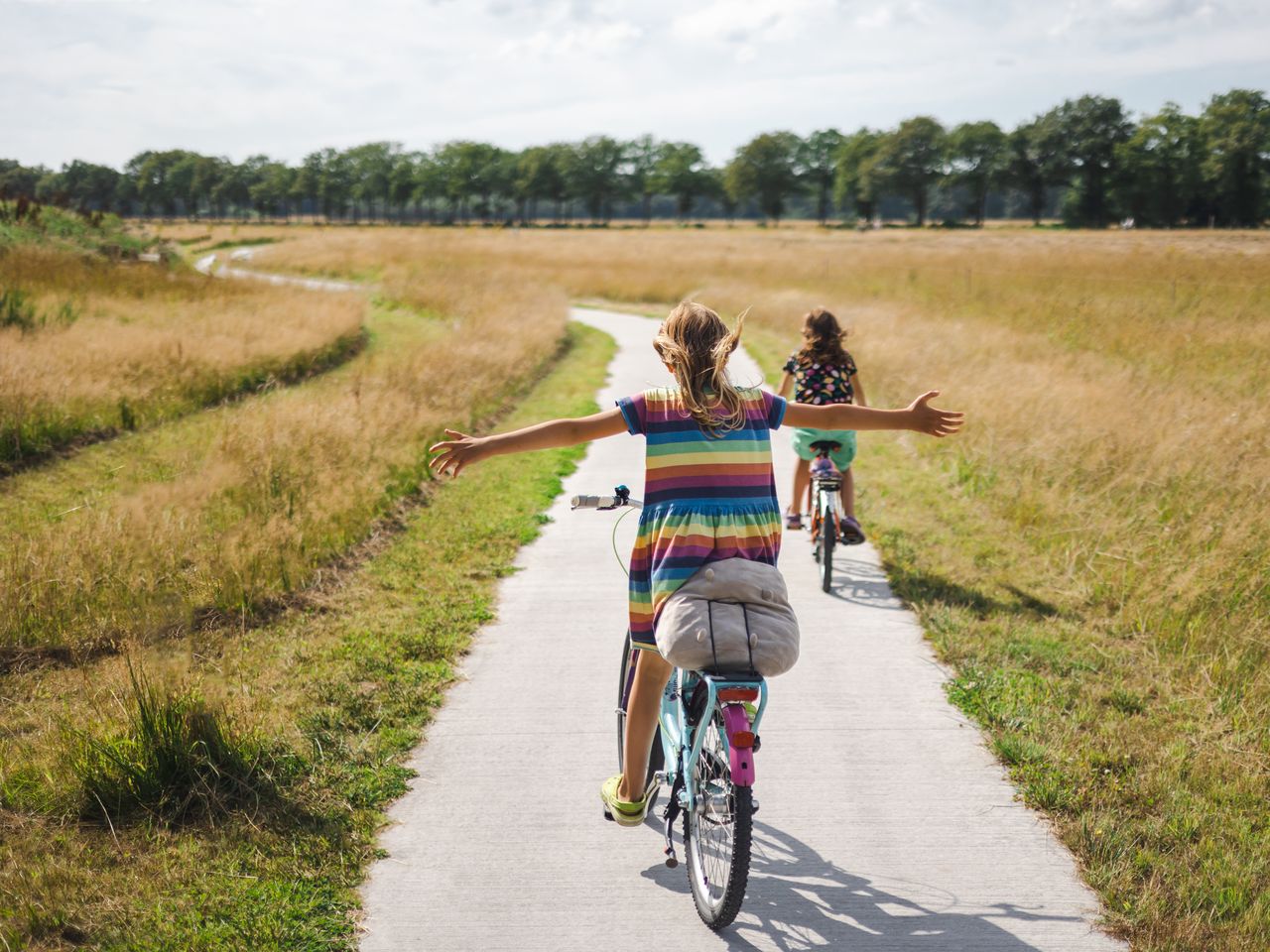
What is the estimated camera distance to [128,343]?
14.0m

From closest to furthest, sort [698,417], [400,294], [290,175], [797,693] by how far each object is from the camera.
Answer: [698,417] → [797,693] → [400,294] → [290,175]

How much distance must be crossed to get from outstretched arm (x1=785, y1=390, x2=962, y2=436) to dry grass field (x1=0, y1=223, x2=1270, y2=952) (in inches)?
68.2

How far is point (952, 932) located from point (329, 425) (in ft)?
26.5

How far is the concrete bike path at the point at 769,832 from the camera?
3164 mm

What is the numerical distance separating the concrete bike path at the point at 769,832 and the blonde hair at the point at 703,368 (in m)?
1.35

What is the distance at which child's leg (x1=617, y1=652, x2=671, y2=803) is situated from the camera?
10.5 feet

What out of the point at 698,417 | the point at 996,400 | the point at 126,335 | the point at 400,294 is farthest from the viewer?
the point at 400,294

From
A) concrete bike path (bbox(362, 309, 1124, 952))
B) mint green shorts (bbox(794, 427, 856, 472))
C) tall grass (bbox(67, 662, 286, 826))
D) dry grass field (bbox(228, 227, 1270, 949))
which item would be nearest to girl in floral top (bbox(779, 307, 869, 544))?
mint green shorts (bbox(794, 427, 856, 472))

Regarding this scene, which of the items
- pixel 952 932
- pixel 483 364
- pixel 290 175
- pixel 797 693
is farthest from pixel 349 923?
pixel 290 175

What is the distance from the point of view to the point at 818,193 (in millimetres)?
129000

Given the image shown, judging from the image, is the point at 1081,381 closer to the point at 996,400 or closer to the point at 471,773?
the point at 996,400

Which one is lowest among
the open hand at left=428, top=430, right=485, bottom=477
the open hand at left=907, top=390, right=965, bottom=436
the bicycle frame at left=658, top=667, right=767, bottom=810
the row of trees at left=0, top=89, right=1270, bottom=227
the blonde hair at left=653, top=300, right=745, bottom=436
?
the bicycle frame at left=658, top=667, right=767, bottom=810

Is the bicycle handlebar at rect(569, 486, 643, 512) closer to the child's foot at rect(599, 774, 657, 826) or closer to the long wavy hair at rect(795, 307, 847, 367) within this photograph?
the child's foot at rect(599, 774, 657, 826)

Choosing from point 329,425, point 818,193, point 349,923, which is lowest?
point 349,923
